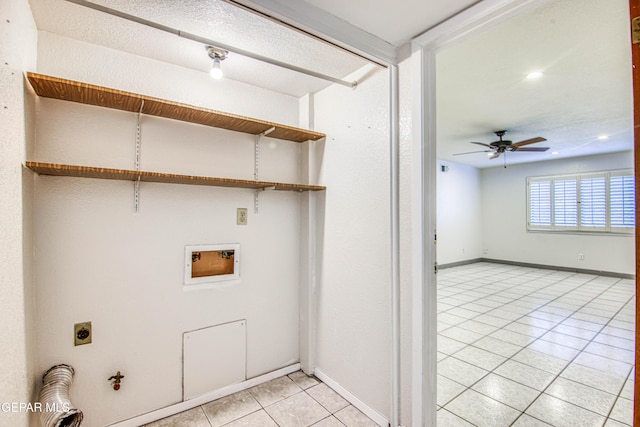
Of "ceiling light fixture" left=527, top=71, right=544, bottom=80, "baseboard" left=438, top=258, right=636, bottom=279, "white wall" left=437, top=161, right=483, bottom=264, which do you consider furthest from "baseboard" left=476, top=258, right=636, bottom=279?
A: "ceiling light fixture" left=527, top=71, right=544, bottom=80

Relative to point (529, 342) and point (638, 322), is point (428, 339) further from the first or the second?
point (529, 342)

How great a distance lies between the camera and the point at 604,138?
4773 mm

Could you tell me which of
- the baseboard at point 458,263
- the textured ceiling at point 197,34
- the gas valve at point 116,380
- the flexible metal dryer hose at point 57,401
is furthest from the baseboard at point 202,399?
the baseboard at point 458,263

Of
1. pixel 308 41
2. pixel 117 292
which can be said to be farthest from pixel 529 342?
pixel 117 292

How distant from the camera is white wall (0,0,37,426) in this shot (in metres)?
1.17

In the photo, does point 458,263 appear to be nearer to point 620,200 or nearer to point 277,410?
point 620,200

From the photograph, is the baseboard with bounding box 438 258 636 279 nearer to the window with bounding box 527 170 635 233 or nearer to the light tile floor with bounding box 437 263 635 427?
the window with bounding box 527 170 635 233

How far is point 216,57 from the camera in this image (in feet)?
5.96

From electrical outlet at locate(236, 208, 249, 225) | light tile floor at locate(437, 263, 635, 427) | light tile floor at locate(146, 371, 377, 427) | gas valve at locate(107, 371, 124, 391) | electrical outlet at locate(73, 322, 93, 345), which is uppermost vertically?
electrical outlet at locate(236, 208, 249, 225)

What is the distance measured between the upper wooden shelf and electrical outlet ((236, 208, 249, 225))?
23.6 inches

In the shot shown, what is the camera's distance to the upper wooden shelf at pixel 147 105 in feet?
4.74

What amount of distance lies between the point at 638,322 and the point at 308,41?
186 centimetres

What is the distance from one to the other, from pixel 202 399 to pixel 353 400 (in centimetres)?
104

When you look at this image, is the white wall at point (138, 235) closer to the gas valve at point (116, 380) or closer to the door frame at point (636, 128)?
the gas valve at point (116, 380)
